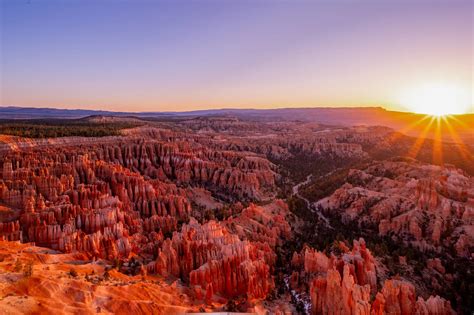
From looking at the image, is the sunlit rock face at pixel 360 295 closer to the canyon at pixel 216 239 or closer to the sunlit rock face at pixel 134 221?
the canyon at pixel 216 239

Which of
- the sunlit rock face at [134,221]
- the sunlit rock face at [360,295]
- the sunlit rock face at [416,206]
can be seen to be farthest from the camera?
the sunlit rock face at [416,206]

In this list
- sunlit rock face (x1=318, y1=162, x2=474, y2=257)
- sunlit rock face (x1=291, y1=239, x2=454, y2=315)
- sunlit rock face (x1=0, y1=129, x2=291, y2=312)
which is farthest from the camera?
sunlit rock face (x1=318, y1=162, x2=474, y2=257)

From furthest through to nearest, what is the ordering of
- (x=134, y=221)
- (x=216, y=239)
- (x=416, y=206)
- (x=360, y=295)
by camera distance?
(x=416, y=206) < (x=134, y=221) < (x=216, y=239) < (x=360, y=295)

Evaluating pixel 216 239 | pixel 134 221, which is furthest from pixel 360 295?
pixel 134 221

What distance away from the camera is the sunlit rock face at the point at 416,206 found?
32.0 meters

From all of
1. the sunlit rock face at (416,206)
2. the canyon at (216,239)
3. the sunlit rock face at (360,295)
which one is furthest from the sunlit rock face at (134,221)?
the sunlit rock face at (416,206)

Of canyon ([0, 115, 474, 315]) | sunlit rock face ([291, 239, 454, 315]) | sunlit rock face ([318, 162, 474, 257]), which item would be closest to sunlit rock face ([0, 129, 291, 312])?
canyon ([0, 115, 474, 315])

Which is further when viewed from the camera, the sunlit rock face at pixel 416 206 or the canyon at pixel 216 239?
the sunlit rock face at pixel 416 206

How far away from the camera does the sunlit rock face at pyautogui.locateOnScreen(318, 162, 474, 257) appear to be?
32.0 metres

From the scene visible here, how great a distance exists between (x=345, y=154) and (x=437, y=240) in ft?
189

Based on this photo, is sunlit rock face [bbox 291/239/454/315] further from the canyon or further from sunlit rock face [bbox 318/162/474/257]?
sunlit rock face [bbox 318/162/474/257]

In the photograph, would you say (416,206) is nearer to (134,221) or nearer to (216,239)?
(216,239)

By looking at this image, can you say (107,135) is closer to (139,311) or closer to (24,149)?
(24,149)

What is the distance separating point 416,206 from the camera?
36.5 metres
